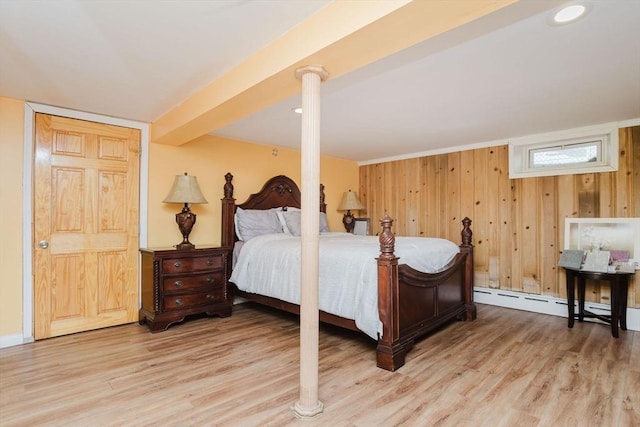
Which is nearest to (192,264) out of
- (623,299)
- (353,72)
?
(353,72)

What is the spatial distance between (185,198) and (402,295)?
243 centimetres

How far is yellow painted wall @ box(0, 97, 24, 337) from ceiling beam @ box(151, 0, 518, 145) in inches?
69.6

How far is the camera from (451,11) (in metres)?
1.35

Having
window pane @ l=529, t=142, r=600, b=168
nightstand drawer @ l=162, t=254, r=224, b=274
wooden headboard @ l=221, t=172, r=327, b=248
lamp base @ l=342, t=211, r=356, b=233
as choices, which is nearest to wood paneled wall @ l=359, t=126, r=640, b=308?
window pane @ l=529, t=142, r=600, b=168

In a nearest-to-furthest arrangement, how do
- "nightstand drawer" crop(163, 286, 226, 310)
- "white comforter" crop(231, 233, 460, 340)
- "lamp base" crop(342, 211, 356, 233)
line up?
"white comforter" crop(231, 233, 460, 340) → "nightstand drawer" crop(163, 286, 226, 310) → "lamp base" crop(342, 211, 356, 233)

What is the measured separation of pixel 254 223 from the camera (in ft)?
14.1

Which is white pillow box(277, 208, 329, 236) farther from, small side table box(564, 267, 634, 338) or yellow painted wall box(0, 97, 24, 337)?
small side table box(564, 267, 634, 338)

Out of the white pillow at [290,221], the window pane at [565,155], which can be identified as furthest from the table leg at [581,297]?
the white pillow at [290,221]

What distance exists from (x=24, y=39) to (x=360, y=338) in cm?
328

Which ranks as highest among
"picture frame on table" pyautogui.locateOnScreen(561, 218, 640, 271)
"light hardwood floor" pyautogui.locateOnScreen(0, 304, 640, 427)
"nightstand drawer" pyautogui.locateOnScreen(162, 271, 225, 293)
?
"picture frame on table" pyautogui.locateOnScreen(561, 218, 640, 271)

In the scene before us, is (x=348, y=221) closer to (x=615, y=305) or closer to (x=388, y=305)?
(x=388, y=305)

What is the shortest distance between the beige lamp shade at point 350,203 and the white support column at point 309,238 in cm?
363

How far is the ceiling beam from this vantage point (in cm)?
136

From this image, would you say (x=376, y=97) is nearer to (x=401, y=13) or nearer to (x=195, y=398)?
(x=401, y=13)
